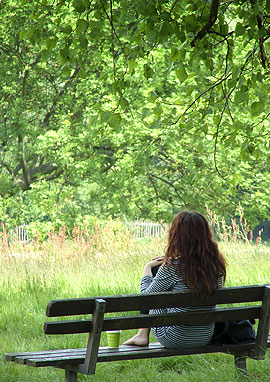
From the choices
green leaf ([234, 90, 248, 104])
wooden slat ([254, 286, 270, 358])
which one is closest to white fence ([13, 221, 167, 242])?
green leaf ([234, 90, 248, 104])

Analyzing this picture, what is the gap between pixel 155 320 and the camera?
139 inches

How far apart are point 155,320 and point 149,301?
0.18 metres

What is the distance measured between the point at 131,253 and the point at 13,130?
273 inches

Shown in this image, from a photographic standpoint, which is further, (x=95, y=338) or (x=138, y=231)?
(x=138, y=231)

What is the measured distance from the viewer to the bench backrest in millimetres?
3246

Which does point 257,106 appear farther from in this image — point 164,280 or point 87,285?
point 87,285

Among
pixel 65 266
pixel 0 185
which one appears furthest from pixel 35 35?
pixel 0 185

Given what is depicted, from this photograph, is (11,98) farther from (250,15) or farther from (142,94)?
(250,15)

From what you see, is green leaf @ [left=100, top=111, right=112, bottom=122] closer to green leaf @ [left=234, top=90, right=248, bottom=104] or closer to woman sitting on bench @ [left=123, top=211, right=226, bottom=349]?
green leaf @ [left=234, top=90, right=248, bottom=104]

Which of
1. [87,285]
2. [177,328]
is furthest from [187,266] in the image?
[87,285]

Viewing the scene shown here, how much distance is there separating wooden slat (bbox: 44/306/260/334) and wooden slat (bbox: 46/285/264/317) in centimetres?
7

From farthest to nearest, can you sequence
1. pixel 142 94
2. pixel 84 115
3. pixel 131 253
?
pixel 84 115 < pixel 142 94 < pixel 131 253

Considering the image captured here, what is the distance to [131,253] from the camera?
30.7 ft

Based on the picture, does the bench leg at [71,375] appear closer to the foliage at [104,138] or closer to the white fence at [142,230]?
the white fence at [142,230]
